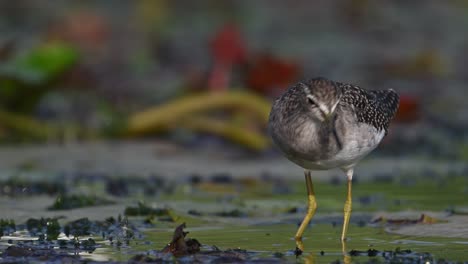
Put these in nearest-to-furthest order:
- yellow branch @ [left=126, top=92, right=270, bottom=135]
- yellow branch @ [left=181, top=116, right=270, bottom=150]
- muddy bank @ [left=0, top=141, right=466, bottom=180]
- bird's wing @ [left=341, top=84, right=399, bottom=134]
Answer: bird's wing @ [left=341, top=84, right=399, bottom=134]
muddy bank @ [left=0, top=141, right=466, bottom=180]
yellow branch @ [left=126, top=92, right=270, bottom=135]
yellow branch @ [left=181, top=116, right=270, bottom=150]

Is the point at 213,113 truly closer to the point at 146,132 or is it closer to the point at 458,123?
the point at 146,132

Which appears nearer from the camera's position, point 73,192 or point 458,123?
point 73,192

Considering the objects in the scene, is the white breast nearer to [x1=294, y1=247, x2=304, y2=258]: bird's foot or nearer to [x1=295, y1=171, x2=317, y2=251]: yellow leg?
[x1=295, y1=171, x2=317, y2=251]: yellow leg

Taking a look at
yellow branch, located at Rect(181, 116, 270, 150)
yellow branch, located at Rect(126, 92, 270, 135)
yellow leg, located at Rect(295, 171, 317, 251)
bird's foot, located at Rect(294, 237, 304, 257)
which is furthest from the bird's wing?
yellow branch, located at Rect(181, 116, 270, 150)

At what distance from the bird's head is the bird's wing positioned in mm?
381

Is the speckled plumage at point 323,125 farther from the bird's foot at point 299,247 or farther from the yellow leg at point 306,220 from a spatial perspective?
the bird's foot at point 299,247

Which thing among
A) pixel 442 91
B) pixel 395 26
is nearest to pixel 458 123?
pixel 442 91

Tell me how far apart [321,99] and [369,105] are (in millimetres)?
846

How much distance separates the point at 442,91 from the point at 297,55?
2.83 metres

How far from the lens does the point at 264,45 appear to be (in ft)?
65.5

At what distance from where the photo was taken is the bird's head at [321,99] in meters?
7.02

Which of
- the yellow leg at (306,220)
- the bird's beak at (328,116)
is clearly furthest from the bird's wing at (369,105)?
the yellow leg at (306,220)

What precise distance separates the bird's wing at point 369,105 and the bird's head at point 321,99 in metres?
0.38

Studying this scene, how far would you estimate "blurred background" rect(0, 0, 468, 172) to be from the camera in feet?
38.9
